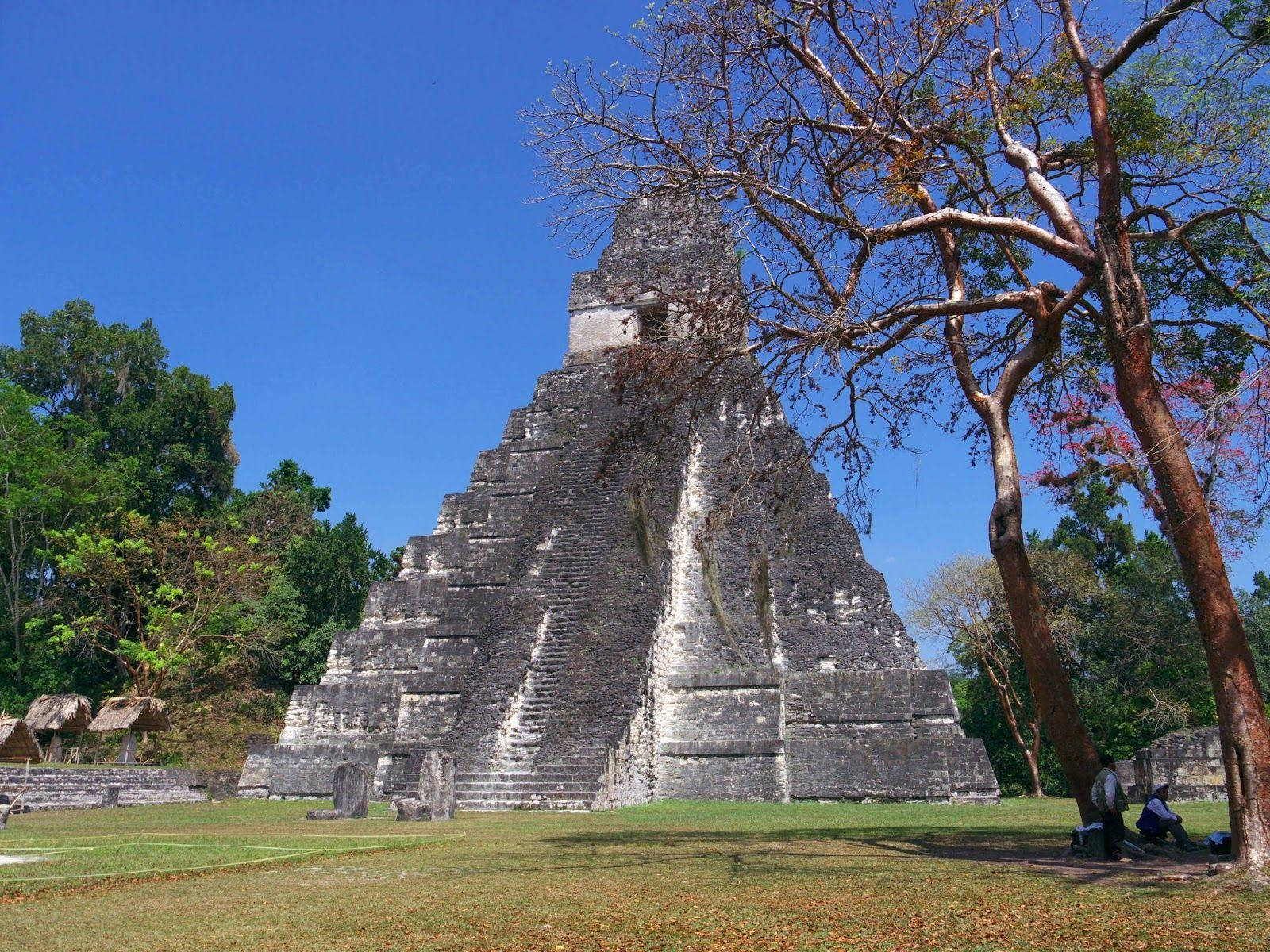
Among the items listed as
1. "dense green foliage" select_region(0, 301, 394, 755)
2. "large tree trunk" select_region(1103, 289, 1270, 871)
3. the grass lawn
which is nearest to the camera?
the grass lawn

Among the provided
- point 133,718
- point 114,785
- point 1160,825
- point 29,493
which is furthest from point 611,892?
point 29,493

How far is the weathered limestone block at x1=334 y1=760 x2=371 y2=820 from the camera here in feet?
32.8

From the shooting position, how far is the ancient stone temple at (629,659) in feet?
39.1

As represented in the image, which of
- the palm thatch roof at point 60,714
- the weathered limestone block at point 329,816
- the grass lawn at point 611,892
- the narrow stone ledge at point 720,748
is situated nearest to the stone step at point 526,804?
the weathered limestone block at point 329,816

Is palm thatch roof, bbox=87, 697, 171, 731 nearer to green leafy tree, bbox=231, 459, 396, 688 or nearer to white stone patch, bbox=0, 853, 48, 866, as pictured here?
green leafy tree, bbox=231, 459, 396, 688

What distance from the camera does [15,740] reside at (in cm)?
1391

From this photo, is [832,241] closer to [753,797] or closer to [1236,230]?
[1236,230]

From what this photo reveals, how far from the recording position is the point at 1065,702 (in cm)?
618

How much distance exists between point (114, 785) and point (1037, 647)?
1315 cm

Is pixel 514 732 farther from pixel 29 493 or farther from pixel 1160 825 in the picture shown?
pixel 29 493

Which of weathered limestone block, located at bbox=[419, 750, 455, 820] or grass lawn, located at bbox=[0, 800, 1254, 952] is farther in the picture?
weathered limestone block, located at bbox=[419, 750, 455, 820]

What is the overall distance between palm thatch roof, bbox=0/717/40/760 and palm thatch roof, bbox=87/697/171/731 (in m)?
2.25

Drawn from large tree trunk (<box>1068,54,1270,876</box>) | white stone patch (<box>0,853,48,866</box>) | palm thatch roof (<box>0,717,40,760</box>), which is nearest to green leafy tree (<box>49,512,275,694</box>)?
palm thatch roof (<box>0,717,40,760</box>)

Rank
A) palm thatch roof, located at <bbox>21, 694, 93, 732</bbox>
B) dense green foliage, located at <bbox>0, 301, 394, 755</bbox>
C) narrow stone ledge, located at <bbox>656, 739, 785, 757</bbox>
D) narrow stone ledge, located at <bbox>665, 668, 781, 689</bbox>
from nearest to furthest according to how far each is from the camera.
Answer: narrow stone ledge, located at <bbox>656, 739, 785, 757</bbox>, narrow stone ledge, located at <bbox>665, 668, 781, 689</bbox>, palm thatch roof, located at <bbox>21, 694, 93, 732</bbox>, dense green foliage, located at <bbox>0, 301, 394, 755</bbox>
